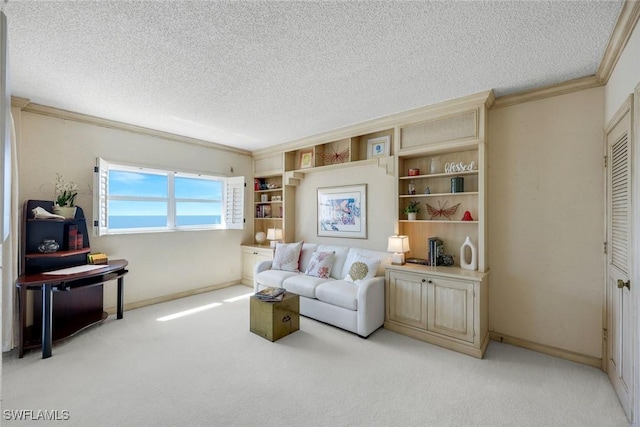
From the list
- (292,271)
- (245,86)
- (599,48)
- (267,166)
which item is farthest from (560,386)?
(267,166)

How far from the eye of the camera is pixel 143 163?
4.17m

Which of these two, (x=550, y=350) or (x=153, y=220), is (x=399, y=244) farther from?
(x=153, y=220)

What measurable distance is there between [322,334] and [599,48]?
353cm

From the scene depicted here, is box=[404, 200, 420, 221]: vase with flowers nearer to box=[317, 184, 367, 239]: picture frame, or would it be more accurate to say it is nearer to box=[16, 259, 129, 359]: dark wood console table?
box=[317, 184, 367, 239]: picture frame

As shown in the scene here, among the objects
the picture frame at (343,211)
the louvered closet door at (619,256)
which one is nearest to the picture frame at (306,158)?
the picture frame at (343,211)

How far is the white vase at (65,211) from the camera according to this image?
3277 millimetres

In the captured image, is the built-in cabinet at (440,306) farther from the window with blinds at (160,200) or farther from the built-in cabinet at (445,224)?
the window with blinds at (160,200)

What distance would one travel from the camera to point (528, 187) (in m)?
2.95

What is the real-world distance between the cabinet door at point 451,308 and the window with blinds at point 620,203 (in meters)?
1.10

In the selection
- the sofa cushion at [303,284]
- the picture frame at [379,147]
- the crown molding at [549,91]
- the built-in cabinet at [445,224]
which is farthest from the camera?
the picture frame at [379,147]

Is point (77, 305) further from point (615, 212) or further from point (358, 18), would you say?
point (615, 212)

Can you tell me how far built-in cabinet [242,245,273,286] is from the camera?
5.00 metres

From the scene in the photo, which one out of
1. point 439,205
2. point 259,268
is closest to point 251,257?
point 259,268

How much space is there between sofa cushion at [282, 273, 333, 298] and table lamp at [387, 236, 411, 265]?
965 millimetres
